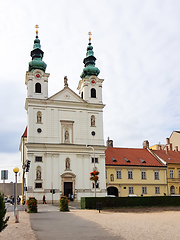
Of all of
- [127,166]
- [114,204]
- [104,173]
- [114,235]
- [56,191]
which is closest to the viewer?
[114,235]

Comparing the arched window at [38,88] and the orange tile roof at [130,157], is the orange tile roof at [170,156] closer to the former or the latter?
the orange tile roof at [130,157]

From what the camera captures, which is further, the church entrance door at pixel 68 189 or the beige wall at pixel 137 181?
the beige wall at pixel 137 181

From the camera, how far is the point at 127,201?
1241 inches

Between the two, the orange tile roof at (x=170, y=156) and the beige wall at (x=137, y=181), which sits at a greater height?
the orange tile roof at (x=170, y=156)

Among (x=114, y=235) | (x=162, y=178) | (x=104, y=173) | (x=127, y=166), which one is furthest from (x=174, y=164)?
(x=114, y=235)

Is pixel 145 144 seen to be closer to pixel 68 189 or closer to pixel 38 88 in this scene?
pixel 68 189

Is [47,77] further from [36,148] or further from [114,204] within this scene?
[114,204]

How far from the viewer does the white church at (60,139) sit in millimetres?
45375

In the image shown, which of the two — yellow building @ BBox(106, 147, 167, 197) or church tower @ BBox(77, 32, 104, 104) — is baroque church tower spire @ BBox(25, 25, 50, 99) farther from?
yellow building @ BBox(106, 147, 167, 197)

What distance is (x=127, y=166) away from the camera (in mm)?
52719

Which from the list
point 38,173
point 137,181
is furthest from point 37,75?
point 137,181

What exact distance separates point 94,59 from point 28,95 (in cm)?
1375

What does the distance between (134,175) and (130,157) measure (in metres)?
3.73

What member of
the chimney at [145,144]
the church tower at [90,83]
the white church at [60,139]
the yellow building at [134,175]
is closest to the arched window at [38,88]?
the white church at [60,139]
